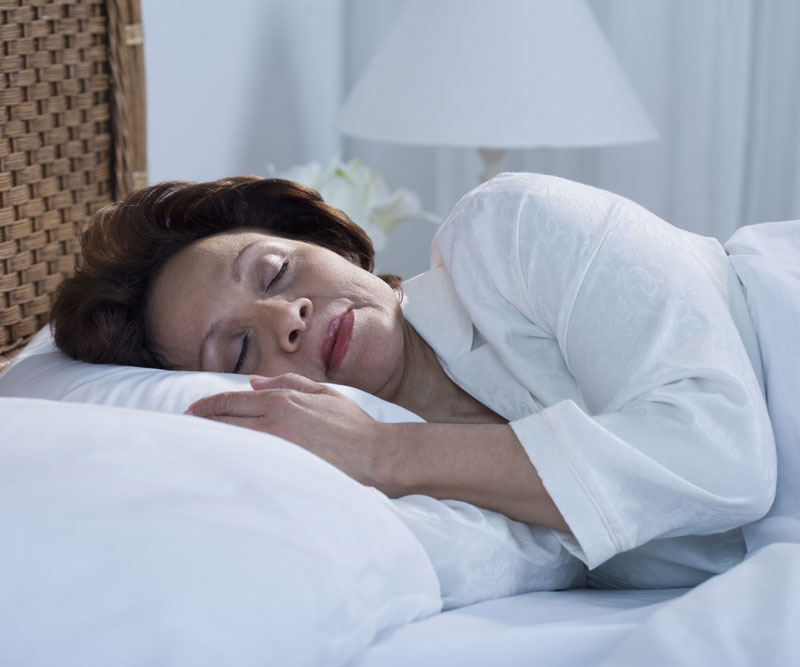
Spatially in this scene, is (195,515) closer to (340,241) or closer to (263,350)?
(263,350)

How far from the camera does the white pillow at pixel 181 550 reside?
0.50 m

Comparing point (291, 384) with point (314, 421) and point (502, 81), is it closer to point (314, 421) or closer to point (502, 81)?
point (314, 421)

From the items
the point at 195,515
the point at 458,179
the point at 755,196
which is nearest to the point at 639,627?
the point at 195,515

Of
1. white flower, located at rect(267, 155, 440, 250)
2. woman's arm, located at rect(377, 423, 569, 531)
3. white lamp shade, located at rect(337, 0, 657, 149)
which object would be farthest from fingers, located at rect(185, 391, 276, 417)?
white lamp shade, located at rect(337, 0, 657, 149)

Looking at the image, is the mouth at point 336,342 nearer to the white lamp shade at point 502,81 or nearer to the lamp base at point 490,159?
the white lamp shade at point 502,81

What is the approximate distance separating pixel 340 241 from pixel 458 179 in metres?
1.22

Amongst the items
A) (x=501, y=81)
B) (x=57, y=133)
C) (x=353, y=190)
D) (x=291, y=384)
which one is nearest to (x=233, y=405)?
(x=291, y=384)

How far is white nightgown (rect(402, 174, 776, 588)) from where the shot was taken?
30.6 inches

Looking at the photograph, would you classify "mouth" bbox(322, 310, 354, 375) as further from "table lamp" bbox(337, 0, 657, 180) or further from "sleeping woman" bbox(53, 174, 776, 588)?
"table lamp" bbox(337, 0, 657, 180)

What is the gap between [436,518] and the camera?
0.76 meters

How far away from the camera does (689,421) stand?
0.78 m

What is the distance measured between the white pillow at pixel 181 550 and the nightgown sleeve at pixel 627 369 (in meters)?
0.19

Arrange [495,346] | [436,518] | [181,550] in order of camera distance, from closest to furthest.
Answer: [181,550] → [436,518] → [495,346]

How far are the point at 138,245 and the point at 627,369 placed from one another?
23.6 inches
